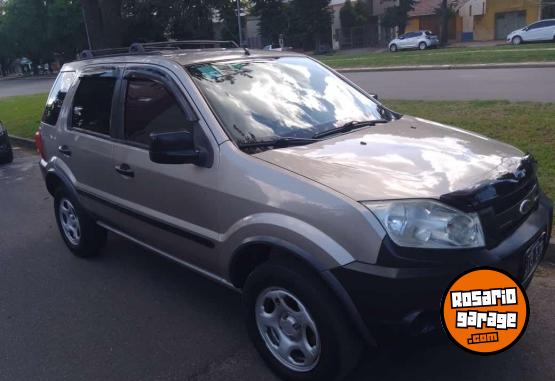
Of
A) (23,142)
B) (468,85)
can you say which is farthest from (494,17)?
(23,142)

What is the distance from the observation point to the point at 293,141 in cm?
334

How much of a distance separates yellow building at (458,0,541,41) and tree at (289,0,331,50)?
487 inches

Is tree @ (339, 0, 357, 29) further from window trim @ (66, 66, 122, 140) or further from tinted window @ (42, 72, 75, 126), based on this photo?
window trim @ (66, 66, 122, 140)

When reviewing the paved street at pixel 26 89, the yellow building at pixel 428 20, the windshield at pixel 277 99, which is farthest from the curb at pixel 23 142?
the yellow building at pixel 428 20

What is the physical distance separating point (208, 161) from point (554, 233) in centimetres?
302

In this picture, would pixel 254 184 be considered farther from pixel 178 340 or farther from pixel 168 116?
pixel 178 340

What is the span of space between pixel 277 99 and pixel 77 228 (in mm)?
2545

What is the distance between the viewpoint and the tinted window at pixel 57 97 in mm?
5082

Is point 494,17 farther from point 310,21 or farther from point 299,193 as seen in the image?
point 299,193

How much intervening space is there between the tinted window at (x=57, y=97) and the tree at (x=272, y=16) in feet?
162

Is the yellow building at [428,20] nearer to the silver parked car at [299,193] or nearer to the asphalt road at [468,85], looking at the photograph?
the asphalt road at [468,85]

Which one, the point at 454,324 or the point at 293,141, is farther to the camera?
the point at 293,141

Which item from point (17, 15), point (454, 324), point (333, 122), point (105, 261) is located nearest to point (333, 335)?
point (454, 324)

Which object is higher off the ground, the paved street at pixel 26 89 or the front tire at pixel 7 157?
the paved street at pixel 26 89
